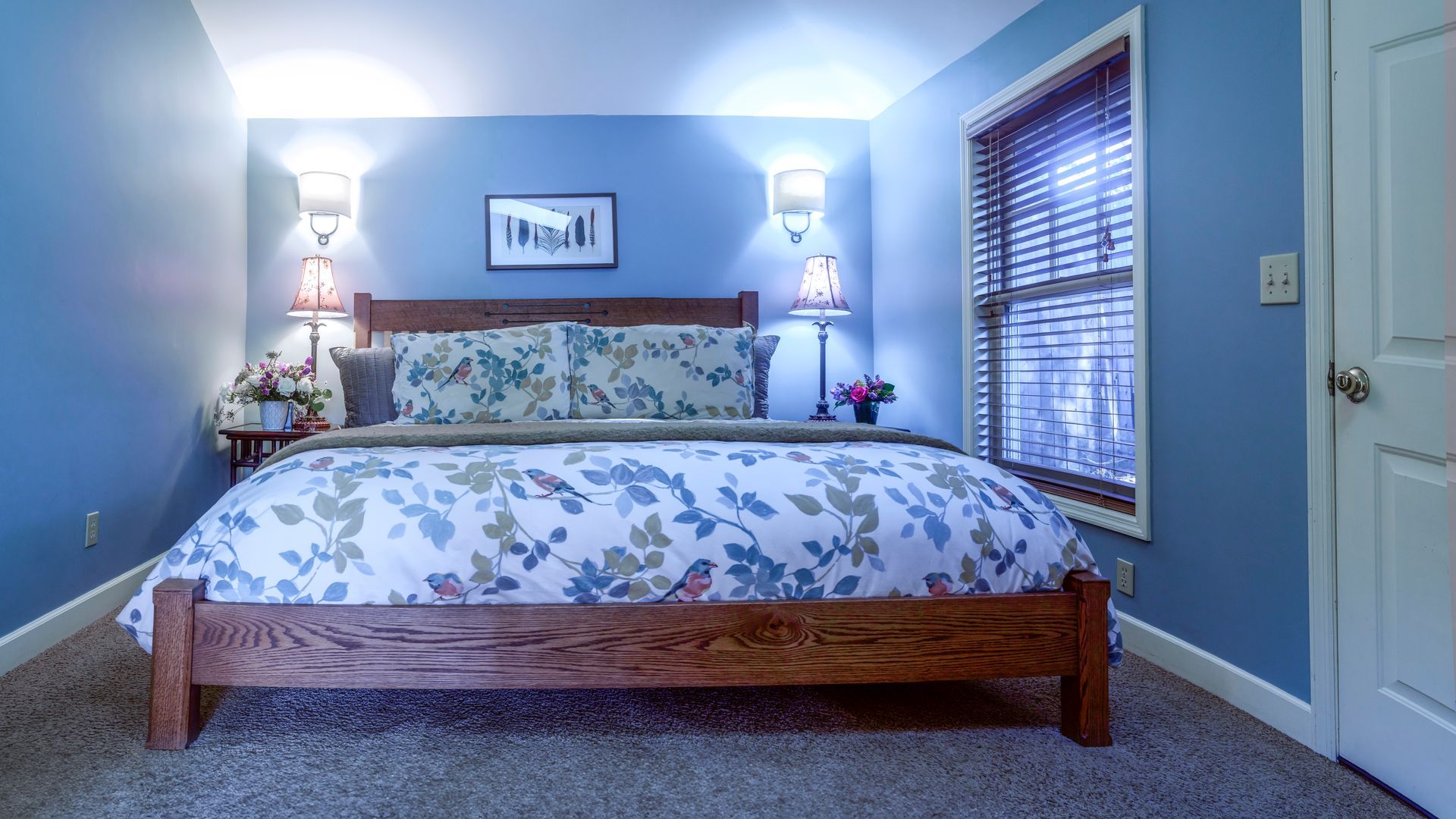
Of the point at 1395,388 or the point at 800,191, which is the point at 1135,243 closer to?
the point at 1395,388

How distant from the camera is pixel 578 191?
355cm

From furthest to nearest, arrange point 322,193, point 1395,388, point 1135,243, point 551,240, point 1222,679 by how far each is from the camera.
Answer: point 551,240
point 322,193
point 1135,243
point 1222,679
point 1395,388

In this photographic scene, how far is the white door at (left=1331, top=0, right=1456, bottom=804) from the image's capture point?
4.27ft

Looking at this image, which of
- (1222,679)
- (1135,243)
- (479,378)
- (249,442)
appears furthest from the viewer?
(249,442)

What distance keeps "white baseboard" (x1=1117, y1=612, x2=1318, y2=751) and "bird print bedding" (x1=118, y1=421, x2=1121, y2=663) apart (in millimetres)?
464

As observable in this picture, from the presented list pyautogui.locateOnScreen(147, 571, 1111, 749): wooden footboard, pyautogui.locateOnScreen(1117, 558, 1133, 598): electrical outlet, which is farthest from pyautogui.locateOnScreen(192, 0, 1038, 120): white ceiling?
pyautogui.locateOnScreen(147, 571, 1111, 749): wooden footboard

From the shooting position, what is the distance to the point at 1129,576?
2125 millimetres

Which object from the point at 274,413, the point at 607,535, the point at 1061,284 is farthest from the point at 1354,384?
the point at 274,413

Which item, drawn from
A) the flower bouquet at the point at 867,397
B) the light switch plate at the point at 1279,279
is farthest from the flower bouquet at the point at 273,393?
the light switch plate at the point at 1279,279

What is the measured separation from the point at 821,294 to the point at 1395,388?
223cm

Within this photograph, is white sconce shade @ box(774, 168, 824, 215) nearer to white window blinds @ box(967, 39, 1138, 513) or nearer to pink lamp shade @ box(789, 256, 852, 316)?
pink lamp shade @ box(789, 256, 852, 316)

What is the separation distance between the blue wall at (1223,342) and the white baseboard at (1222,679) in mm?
29

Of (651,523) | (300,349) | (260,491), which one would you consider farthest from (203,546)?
(300,349)

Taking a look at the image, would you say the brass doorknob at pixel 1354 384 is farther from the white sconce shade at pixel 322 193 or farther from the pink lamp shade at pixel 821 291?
the white sconce shade at pixel 322 193
